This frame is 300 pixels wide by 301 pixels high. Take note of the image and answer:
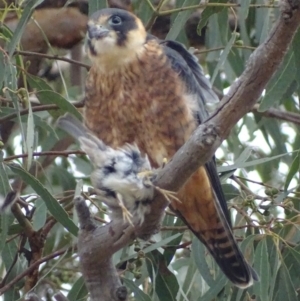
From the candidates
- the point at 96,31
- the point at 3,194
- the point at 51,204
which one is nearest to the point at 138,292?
the point at 51,204

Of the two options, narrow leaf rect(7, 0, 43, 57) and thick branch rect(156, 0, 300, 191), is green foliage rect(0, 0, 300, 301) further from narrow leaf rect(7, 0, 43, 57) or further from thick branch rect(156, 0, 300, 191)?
thick branch rect(156, 0, 300, 191)

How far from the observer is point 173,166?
2.13 metres

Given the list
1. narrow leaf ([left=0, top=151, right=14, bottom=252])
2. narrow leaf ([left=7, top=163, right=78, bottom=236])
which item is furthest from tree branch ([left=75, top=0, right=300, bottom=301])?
narrow leaf ([left=0, top=151, right=14, bottom=252])

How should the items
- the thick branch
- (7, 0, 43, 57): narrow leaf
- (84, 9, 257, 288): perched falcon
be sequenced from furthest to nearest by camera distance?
(84, 9, 257, 288): perched falcon, (7, 0, 43, 57): narrow leaf, the thick branch

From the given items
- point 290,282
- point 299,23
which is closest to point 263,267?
point 290,282

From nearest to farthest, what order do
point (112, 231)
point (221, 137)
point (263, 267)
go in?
1. point (221, 137)
2. point (112, 231)
3. point (263, 267)

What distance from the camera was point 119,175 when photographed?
2.43 metres

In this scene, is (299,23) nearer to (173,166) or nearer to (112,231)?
(173,166)

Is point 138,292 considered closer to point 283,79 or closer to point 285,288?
point 285,288

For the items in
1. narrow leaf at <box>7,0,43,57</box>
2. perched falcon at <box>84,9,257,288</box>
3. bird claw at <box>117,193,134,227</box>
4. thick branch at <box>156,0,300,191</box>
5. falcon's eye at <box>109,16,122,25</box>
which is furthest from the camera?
falcon's eye at <box>109,16,122,25</box>

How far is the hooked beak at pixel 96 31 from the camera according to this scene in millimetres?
2706

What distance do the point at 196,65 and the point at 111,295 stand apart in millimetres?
823

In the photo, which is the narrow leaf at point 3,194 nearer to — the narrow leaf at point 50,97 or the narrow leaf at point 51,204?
the narrow leaf at point 51,204

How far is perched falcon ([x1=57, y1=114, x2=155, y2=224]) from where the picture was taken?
230 cm
